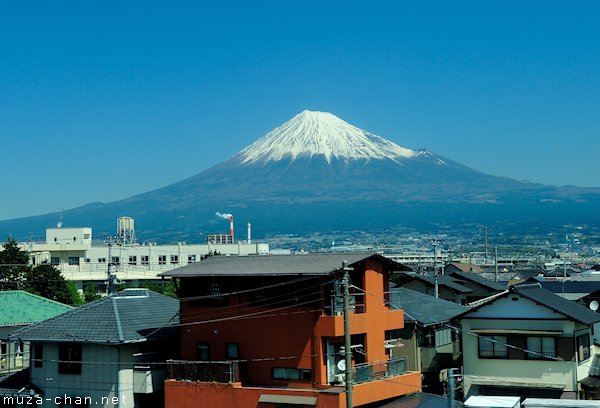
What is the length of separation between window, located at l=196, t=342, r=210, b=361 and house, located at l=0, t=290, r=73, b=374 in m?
7.23

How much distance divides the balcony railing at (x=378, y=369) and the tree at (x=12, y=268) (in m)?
29.8

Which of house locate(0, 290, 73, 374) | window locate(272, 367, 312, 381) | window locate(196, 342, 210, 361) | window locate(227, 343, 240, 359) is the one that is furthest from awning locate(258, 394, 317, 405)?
house locate(0, 290, 73, 374)

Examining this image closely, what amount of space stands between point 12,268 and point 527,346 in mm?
34521

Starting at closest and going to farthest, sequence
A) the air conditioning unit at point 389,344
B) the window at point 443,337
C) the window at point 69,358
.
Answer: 1. the window at point 69,358
2. the air conditioning unit at point 389,344
3. the window at point 443,337

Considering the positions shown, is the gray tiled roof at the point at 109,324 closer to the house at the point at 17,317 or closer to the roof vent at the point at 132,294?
the roof vent at the point at 132,294

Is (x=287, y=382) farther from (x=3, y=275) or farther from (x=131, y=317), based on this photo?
(x=3, y=275)

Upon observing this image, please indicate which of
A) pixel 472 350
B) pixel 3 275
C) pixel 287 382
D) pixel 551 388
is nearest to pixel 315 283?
pixel 287 382

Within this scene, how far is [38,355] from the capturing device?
88.1 ft

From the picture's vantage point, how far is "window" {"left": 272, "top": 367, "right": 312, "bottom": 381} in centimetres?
2389

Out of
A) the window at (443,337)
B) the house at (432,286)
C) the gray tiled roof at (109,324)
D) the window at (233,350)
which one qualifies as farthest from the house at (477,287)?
the window at (233,350)

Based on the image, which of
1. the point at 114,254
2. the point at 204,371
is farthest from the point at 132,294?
the point at 114,254

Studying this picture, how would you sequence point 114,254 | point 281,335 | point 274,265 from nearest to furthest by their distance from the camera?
1. point 281,335
2. point 274,265
3. point 114,254

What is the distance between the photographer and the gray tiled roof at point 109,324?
25.8 metres

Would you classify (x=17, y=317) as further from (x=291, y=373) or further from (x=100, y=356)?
(x=291, y=373)
